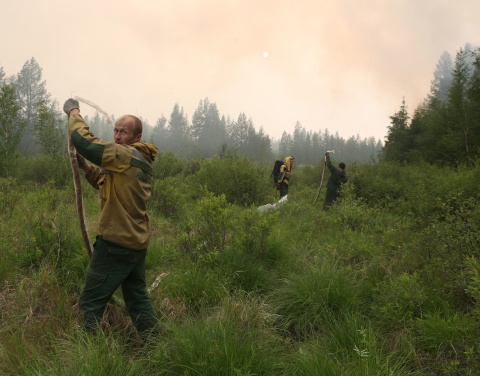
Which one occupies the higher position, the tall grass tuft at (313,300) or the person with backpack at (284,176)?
the person with backpack at (284,176)

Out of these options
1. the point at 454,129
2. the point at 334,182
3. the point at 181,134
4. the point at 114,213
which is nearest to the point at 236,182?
the point at 334,182

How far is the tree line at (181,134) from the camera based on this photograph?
12055mm

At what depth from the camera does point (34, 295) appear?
3.44 meters

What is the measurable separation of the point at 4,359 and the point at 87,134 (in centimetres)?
177

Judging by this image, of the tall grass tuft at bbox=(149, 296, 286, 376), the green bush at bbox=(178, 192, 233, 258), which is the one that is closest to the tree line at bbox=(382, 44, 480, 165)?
the green bush at bbox=(178, 192, 233, 258)

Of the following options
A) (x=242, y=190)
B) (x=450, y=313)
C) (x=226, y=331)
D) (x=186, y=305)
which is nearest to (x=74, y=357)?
(x=226, y=331)

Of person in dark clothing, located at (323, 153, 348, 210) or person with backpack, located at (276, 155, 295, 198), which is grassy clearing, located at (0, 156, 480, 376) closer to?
person in dark clothing, located at (323, 153, 348, 210)

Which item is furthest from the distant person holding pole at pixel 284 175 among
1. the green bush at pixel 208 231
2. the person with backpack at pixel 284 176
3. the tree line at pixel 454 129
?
the tree line at pixel 454 129

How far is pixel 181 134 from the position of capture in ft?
374

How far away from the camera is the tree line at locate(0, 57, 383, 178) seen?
12.1m

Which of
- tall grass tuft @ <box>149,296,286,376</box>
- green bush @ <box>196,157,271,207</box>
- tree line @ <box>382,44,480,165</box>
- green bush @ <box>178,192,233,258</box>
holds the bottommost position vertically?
tall grass tuft @ <box>149,296,286,376</box>

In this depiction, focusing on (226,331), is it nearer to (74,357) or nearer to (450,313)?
(74,357)

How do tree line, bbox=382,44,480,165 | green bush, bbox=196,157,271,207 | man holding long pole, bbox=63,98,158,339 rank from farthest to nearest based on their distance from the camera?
tree line, bbox=382,44,480,165, green bush, bbox=196,157,271,207, man holding long pole, bbox=63,98,158,339

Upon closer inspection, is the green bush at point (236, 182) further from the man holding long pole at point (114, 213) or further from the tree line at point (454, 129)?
the tree line at point (454, 129)
